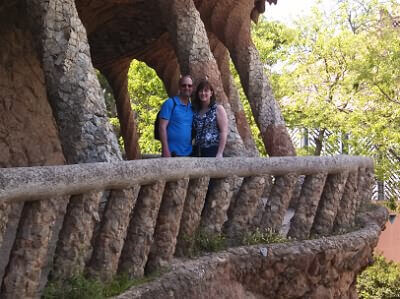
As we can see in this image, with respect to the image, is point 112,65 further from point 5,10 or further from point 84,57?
point 84,57

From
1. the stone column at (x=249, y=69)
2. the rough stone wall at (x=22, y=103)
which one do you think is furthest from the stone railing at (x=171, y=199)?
the rough stone wall at (x=22, y=103)

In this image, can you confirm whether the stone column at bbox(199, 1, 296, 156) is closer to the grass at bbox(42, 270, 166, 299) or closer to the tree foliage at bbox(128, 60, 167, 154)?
the grass at bbox(42, 270, 166, 299)

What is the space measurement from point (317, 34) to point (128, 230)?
1499 cm

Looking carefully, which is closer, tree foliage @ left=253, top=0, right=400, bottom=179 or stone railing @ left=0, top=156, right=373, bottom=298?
stone railing @ left=0, top=156, right=373, bottom=298

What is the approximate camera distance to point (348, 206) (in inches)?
257

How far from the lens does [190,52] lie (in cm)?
699

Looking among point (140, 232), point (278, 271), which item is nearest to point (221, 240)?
point (278, 271)

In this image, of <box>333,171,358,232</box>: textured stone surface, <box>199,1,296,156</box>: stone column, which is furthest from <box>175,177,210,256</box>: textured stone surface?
<box>199,1,296,156</box>: stone column

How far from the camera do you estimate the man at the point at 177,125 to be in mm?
5875

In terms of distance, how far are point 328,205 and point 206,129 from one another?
1.30 meters

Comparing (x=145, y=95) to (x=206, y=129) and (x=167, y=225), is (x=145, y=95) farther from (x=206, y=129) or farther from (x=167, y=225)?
(x=167, y=225)

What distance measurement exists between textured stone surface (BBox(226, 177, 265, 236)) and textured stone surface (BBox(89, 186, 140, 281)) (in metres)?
1.37

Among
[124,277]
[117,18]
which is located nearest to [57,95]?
[124,277]

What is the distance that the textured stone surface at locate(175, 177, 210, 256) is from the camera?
16.1 ft
